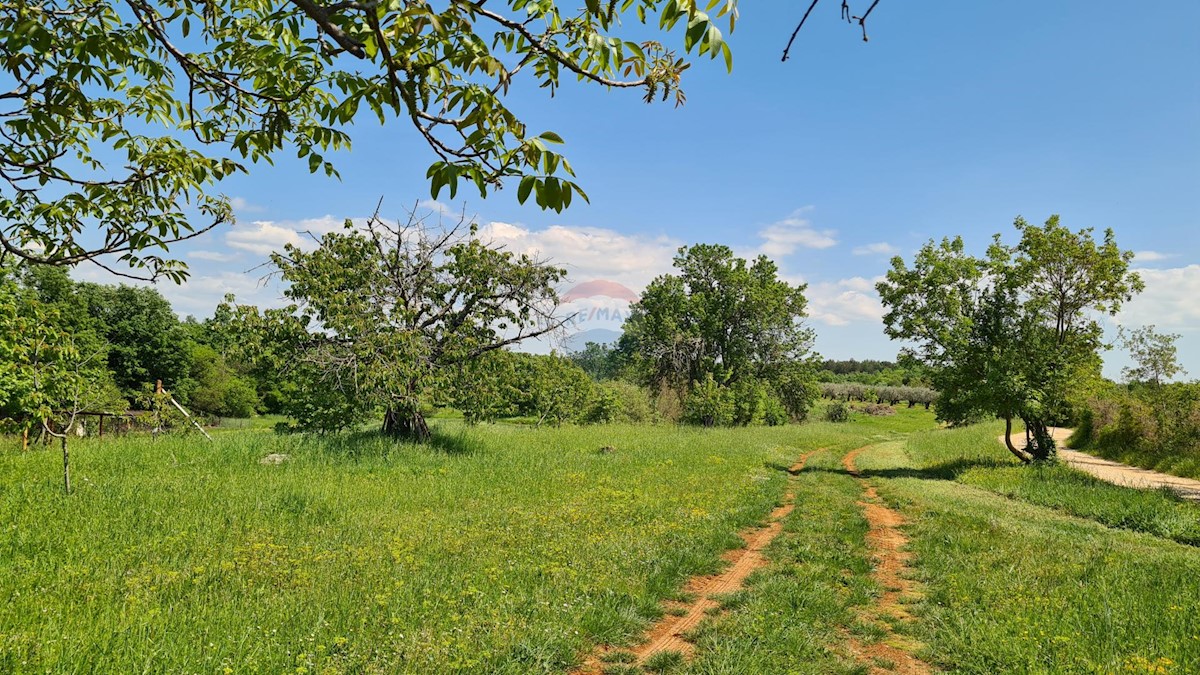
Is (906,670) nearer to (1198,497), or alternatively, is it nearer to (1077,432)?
(1198,497)

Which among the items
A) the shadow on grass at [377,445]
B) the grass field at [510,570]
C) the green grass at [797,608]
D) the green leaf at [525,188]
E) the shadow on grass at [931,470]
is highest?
the green leaf at [525,188]

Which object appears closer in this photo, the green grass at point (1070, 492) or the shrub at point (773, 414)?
the green grass at point (1070, 492)

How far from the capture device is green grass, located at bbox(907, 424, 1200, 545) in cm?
1060

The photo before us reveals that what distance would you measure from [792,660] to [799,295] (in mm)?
46697

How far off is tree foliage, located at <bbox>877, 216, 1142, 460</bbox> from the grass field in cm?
470

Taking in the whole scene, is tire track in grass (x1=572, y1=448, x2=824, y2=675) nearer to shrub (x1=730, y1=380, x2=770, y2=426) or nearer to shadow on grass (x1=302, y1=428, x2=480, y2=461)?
shadow on grass (x1=302, y1=428, x2=480, y2=461)

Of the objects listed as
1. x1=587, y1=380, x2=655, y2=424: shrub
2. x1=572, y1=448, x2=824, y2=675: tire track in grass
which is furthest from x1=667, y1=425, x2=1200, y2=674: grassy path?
x1=587, y1=380, x2=655, y2=424: shrub

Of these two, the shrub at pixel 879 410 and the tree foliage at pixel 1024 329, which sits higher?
the tree foliage at pixel 1024 329

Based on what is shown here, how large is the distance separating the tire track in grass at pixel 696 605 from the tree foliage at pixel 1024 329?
12.6 meters

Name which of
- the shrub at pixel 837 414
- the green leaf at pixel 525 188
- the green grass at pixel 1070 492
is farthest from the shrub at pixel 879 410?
the green leaf at pixel 525 188

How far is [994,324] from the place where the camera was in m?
19.3

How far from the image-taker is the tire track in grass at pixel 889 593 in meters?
4.96

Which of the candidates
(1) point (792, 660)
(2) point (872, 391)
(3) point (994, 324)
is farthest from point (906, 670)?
(2) point (872, 391)

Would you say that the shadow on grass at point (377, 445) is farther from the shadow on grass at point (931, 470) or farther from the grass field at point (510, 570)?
the shadow on grass at point (931, 470)
